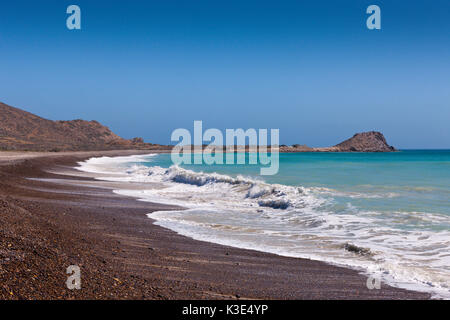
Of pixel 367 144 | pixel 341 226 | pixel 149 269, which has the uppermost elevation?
pixel 367 144

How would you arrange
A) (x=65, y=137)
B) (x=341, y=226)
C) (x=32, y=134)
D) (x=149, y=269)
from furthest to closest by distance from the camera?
(x=65, y=137)
(x=32, y=134)
(x=341, y=226)
(x=149, y=269)

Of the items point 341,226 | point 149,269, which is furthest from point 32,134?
point 149,269

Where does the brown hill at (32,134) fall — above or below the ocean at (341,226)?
above

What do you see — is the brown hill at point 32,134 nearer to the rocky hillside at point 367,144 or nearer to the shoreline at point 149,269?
the shoreline at point 149,269

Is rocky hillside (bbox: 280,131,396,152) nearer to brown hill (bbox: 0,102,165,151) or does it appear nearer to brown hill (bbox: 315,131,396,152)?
brown hill (bbox: 315,131,396,152)

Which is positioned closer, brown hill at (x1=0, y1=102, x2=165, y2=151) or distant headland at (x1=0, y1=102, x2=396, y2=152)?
brown hill at (x1=0, y1=102, x2=165, y2=151)

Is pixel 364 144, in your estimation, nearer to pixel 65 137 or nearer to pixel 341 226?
pixel 65 137

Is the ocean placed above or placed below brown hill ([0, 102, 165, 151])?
below

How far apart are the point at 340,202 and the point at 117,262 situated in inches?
463

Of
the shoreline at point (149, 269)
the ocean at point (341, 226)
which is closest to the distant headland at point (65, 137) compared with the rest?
the ocean at point (341, 226)

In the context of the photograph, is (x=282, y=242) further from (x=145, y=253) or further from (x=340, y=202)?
(x=340, y=202)

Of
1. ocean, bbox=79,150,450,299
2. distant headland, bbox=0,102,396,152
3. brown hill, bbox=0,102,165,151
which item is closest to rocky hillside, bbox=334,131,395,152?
distant headland, bbox=0,102,396,152
